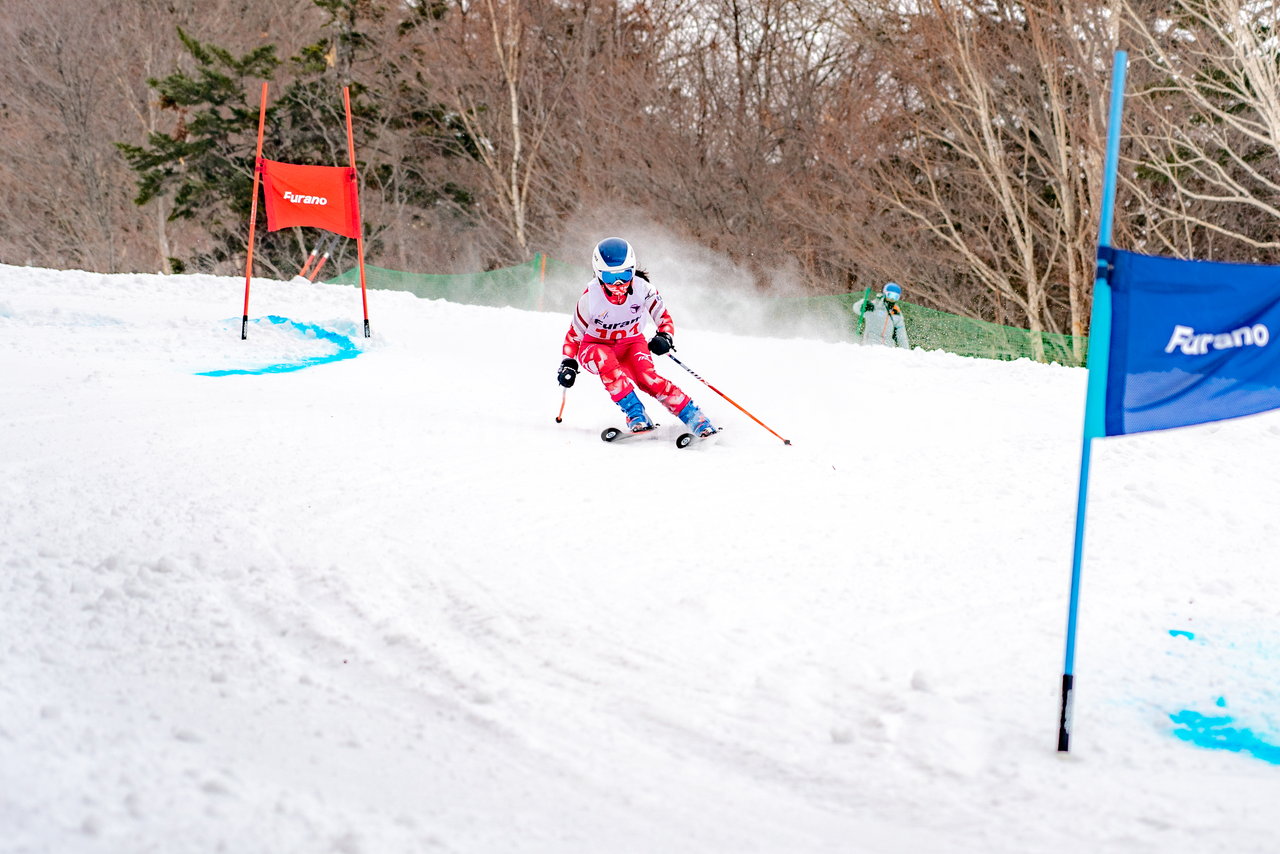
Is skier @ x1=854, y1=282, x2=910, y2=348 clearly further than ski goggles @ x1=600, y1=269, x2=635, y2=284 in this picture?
Yes

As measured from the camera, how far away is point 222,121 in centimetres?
2569

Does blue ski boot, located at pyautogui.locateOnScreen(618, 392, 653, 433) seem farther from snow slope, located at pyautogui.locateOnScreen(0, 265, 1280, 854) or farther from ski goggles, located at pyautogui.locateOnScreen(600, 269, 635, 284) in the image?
ski goggles, located at pyautogui.locateOnScreen(600, 269, 635, 284)

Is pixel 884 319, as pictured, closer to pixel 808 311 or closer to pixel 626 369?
pixel 808 311

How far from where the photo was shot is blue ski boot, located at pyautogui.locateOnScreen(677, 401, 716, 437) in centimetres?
751

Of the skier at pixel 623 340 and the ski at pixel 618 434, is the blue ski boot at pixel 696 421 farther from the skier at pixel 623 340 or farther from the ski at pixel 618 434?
the ski at pixel 618 434

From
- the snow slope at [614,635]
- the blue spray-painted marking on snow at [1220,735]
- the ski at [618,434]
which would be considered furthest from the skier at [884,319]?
the blue spray-painted marking on snow at [1220,735]

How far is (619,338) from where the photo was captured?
8.00 meters

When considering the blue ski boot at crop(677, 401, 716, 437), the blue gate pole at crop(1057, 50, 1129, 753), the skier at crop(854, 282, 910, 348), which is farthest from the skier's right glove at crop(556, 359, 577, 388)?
the skier at crop(854, 282, 910, 348)

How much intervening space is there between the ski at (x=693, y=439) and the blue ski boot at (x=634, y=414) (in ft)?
0.92

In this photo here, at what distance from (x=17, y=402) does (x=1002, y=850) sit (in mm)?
7254

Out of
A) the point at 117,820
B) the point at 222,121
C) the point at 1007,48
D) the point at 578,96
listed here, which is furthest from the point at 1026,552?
the point at 222,121

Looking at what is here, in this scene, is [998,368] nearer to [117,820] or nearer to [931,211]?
[117,820]

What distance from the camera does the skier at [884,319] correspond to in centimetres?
1562

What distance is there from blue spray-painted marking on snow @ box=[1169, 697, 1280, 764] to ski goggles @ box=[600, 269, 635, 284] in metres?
5.10
